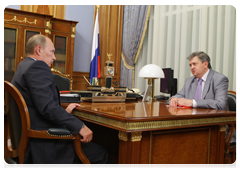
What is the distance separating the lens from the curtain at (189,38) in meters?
3.58

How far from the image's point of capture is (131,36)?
5.95m

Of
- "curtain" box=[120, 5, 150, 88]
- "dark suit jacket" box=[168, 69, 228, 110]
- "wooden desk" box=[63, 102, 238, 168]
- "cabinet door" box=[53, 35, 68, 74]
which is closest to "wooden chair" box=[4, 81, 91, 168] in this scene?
"wooden desk" box=[63, 102, 238, 168]

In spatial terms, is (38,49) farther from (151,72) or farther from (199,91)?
(199,91)

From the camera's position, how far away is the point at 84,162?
4.67 ft

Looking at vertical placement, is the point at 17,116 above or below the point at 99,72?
below

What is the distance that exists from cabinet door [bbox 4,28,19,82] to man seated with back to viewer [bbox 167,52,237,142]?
12.3 ft

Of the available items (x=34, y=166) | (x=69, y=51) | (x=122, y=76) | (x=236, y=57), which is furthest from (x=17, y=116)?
(x=122, y=76)

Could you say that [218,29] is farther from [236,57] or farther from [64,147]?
[64,147]

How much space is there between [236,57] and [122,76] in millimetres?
3420

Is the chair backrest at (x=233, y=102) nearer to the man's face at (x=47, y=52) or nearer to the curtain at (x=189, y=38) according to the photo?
the curtain at (x=189, y=38)

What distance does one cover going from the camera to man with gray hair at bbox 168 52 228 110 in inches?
83.6

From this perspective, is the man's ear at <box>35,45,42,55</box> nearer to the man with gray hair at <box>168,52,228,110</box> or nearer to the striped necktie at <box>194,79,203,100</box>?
the man with gray hair at <box>168,52,228,110</box>

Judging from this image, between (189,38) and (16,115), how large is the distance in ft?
12.5

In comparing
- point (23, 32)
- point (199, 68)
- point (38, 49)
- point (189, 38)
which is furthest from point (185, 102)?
point (23, 32)
